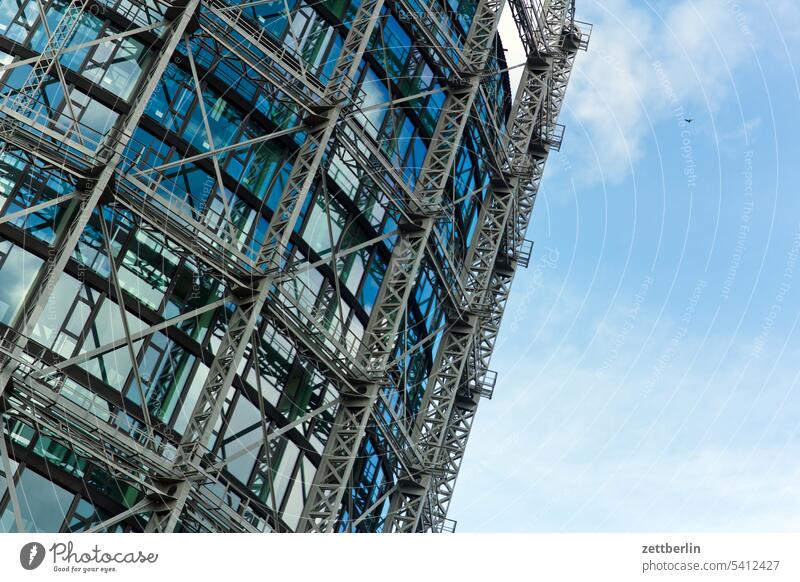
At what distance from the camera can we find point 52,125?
2602 centimetres

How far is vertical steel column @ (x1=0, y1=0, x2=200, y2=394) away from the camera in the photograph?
2244 cm

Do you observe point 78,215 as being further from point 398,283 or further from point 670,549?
point 670,549

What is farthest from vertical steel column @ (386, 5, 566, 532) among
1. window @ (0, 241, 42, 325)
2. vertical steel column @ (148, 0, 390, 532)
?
window @ (0, 241, 42, 325)

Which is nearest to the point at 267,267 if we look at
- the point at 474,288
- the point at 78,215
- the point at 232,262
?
the point at 232,262

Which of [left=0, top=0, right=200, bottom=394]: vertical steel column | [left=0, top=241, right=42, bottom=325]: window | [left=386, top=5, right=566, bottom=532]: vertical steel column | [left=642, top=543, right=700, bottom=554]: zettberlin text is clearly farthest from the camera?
[left=386, top=5, right=566, bottom=532]: vertical steel column

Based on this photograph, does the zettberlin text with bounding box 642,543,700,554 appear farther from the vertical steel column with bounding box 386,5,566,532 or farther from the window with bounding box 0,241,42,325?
the vertical steel column with bounding box 386,5,566,532

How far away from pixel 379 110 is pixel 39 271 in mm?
12734

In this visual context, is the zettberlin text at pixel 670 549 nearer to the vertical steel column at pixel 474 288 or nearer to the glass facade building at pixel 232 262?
the glass facade building at pixel 232 262

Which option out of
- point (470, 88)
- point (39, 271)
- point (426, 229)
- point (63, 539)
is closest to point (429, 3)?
point (470, 88)

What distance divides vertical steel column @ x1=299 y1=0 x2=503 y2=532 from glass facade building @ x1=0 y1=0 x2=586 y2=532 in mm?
77

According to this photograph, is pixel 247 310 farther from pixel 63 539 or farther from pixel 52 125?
pixel 63 539

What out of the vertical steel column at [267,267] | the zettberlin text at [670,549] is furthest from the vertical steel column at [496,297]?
the zettberlin text at [670,549]

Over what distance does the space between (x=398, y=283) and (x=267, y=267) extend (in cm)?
606

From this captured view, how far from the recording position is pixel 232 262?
26.9 meters
